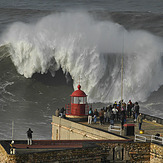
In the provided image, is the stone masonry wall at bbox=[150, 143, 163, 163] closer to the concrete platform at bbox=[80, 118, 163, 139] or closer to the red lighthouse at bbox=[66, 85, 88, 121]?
the concrete platform at bbox=[80, 118, 163, 139]

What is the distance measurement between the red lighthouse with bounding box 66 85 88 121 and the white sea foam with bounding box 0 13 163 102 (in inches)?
721

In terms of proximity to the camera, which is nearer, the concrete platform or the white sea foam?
the concrete platform

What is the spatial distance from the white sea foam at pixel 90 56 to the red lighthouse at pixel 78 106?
1833cm

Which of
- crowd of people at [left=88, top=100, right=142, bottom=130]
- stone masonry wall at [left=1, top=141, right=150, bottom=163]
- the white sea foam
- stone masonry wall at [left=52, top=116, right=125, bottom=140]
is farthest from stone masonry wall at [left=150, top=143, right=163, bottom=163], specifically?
the white sea foam

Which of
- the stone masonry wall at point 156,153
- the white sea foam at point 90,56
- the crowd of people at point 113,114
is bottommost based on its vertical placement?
A: the stone masonry wall at point 156,153

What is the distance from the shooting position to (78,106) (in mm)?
29109

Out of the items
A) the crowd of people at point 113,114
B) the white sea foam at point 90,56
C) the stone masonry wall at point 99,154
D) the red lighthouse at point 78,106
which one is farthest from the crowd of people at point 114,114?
the white sea foam at point 90,56

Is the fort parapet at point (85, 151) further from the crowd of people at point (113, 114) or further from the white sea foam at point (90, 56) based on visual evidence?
the white sea foam at point (90, 56)

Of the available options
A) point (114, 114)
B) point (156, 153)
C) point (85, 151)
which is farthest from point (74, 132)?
point (156, 153)

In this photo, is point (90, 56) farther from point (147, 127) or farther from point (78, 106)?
point (147, 127)

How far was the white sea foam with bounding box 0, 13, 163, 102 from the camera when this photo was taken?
51.9 m

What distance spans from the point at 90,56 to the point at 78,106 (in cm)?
2564

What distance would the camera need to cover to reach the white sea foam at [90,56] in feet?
170

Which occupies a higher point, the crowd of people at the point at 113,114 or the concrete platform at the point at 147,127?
the crowd of people at the point at 113,114
